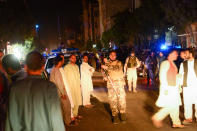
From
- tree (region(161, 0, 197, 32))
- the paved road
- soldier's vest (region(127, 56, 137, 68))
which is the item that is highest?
tree (region(161, 0, 197, 32))

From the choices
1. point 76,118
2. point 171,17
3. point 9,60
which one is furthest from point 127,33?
point 9,60

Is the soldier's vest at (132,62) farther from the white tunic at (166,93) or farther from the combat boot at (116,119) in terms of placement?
the white tunic at (166,93)

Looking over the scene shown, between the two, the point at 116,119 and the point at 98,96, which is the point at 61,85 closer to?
the point at 116,119

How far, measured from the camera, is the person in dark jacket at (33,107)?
370 cm

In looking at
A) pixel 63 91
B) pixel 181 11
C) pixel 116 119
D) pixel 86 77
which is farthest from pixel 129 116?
pixel 181 11

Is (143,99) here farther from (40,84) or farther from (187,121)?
(40,84)

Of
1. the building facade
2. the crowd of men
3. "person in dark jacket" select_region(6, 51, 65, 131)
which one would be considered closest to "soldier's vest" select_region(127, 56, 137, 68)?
the crowd of men

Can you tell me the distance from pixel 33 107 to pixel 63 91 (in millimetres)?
4112

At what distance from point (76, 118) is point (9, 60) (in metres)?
4.32

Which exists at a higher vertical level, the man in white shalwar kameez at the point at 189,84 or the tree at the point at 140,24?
the tree at the point at 140,24

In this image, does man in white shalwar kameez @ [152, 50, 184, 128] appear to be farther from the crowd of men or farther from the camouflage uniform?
the camouflage uniform

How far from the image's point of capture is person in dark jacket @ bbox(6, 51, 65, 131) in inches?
145

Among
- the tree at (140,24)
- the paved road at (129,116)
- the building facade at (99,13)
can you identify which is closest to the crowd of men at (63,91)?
the paved road at (129,116)

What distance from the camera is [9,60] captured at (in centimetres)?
570
